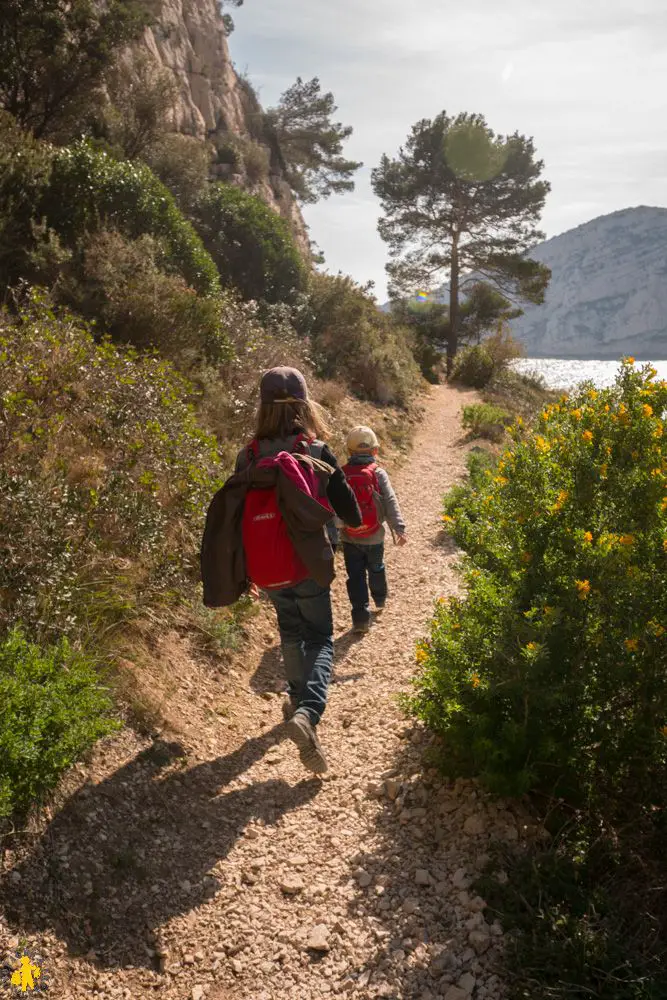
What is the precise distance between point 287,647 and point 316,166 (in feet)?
104

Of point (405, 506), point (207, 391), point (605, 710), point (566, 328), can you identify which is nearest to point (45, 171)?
point (207, 391)

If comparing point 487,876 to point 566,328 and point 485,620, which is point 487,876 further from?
point 566,328

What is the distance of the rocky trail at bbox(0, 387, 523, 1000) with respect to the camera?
235 centimetres

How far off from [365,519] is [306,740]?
2.33 meters

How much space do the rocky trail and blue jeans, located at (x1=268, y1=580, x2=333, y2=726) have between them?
0.55 metres

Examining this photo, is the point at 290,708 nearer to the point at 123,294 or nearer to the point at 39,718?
the point at 39,718

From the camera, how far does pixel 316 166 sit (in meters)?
30.5

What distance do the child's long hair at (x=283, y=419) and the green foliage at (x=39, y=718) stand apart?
145cm

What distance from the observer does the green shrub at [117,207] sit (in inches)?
333

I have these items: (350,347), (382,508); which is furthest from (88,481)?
(350,347)

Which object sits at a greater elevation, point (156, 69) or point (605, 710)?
point (156, 69)

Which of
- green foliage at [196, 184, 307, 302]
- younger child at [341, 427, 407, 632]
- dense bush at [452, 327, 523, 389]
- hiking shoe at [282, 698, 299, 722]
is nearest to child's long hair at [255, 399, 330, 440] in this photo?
hiking shoe at [282, 698, 299, 722]

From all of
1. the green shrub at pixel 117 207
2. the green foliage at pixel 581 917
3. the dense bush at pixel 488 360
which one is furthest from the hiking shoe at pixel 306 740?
the dense bush at pixel 488 360

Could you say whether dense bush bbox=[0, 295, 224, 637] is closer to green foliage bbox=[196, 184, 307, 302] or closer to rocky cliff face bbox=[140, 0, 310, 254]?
green foliage bbox=[196, 184, 307, 302]
